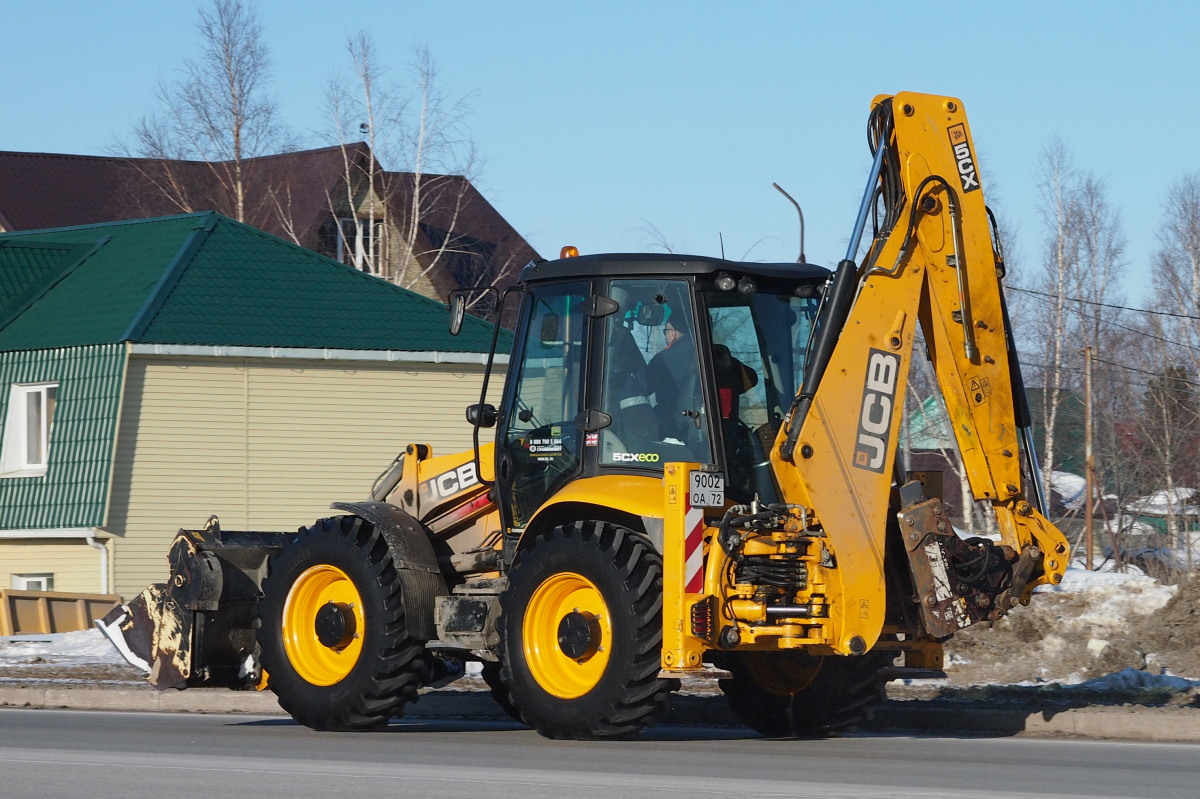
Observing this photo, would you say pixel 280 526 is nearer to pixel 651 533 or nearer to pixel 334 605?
pixel 334 605

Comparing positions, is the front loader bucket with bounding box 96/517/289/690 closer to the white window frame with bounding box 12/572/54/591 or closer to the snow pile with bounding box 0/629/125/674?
the snow pile with bounding box 0/629/125/674

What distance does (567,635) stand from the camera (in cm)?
1028

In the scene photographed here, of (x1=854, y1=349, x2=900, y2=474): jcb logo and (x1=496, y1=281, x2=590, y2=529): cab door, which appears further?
(x1=496, y1=281, x2=590, y2=529): cab door

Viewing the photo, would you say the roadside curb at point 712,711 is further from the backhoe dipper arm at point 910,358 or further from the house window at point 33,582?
the house window at point 33,582

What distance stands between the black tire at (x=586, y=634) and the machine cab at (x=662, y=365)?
60cm

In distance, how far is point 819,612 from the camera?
32.3ft

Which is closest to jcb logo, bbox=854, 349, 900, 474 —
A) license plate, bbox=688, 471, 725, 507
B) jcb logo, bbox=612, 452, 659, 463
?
license plate, bbox=688, 471, 725, 507

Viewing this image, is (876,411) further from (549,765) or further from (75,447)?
(75,447)

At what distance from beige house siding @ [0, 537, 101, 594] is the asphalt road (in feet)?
48.3

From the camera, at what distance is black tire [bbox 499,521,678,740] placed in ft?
32.5

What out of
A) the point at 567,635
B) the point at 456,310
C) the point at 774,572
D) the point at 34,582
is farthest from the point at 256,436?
the point at 774,572

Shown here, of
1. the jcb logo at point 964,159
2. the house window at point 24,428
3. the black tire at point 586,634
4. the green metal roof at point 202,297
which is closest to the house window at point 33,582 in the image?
the house window at point 24,428

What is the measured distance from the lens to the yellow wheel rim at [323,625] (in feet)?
37.7

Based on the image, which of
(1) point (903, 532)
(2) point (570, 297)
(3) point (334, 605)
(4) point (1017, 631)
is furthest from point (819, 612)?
(4) point (1017, 631)
